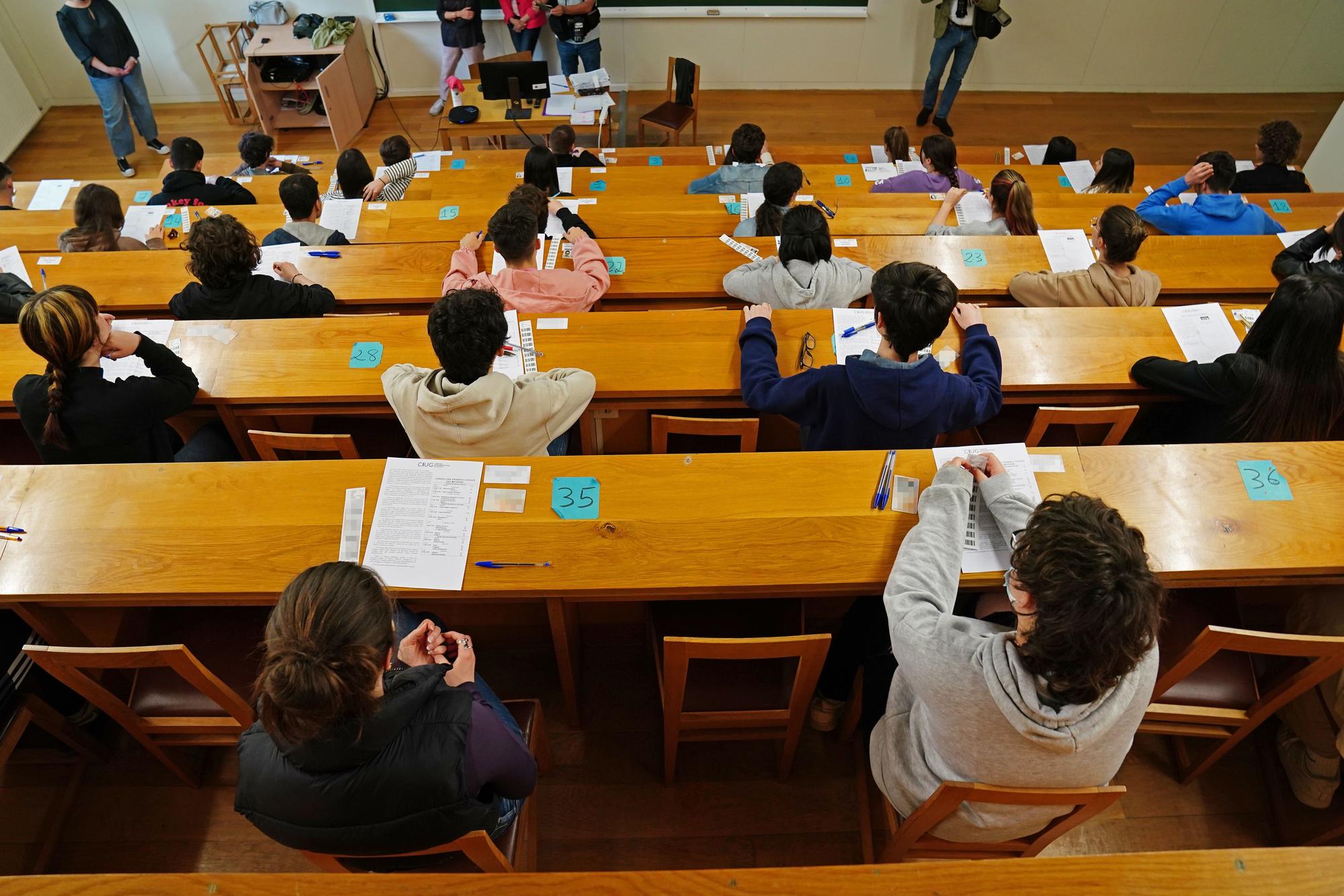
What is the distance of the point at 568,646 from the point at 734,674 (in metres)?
0.47

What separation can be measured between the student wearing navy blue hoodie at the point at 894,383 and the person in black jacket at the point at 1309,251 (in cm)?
168

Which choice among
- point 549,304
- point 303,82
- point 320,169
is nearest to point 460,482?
point 549,304

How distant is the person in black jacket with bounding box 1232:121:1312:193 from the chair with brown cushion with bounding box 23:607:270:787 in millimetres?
5573

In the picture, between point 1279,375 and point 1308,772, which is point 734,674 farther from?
point 1279,375

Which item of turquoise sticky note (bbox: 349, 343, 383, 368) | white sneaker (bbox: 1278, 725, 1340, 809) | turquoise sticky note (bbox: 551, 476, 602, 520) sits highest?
turquoise sticky note (bbox: 551, 476, 602, 520)

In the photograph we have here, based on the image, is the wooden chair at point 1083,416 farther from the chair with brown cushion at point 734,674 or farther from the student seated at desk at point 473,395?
the student seated at desk at point 473,395

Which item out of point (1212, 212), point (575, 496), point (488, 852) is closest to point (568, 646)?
point (575, 496)

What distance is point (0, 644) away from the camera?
190 cm

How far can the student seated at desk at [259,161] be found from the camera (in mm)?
4660

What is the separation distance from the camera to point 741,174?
4.30 meters

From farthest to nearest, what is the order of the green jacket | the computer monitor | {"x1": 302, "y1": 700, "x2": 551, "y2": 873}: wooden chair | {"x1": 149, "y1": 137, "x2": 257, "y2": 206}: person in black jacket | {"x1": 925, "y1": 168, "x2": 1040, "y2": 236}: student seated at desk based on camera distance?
→ 1. the green jacket
2. the computer monitor
3. {"x1": 149, "y1": 137, "x2": 257, "y2": 206}: person in black jacket
4. {"x1": 925, "y1": 168, "x2": 1040, "y2": 236}: student seated at desk
5. {"x1": 302, "y1": 700, "x2": 551, "y2": 873}: wooden chair

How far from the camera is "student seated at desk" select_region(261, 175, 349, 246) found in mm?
3348

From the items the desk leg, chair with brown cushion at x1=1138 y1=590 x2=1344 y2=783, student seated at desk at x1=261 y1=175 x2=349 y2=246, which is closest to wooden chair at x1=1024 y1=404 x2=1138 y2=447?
chair with brown cushion at x1=1138 y1=590 x2=1344 y2=783

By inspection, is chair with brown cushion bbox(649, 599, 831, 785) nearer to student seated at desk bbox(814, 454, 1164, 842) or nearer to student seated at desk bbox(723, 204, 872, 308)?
student seated at desk bbox(814, 454, 1164, 842)
